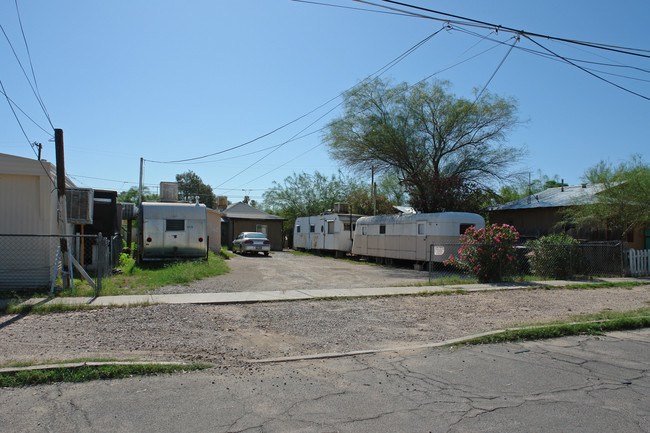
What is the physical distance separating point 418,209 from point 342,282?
12.7m

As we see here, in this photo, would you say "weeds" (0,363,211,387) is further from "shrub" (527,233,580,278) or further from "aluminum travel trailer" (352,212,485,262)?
"shrub" (527,233,580,278)

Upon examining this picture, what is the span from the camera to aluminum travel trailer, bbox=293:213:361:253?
28.7 meters

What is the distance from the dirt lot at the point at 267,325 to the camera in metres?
6.32

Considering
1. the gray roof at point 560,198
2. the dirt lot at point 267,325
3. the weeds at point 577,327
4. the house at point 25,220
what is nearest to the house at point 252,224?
the gray roof at point 560,198

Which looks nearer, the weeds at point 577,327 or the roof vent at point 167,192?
the weeds at point 577,327

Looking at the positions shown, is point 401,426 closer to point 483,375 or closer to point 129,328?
point 483,375

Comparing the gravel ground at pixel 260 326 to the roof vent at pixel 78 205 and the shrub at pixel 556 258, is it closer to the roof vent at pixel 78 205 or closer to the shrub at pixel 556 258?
the shrub at pixel 556 258

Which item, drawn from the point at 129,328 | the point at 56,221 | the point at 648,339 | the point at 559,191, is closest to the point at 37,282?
the point at 56,221

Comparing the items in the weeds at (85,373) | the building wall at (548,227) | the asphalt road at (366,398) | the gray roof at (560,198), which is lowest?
the asphalt road at (366,398)

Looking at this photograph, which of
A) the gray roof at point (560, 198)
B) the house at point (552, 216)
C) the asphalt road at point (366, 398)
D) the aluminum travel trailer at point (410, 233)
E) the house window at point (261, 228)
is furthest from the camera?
the house window at point (261, 228)

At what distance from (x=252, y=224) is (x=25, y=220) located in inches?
1026

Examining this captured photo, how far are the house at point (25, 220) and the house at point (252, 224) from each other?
80.5ft

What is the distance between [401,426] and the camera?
4.00 metres

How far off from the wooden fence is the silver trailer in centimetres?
1637
